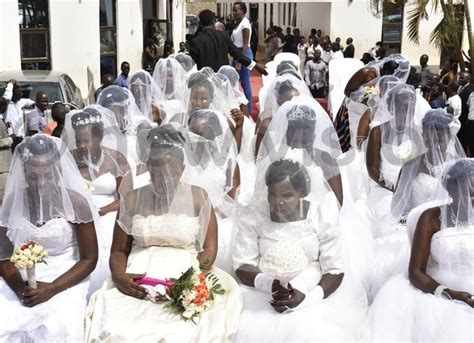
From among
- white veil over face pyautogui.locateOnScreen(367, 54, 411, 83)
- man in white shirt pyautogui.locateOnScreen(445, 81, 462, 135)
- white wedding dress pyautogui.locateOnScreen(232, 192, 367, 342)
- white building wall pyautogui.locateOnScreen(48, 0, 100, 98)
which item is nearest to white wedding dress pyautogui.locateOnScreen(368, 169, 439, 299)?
white wedding dress pyautogui.locateOnScreen(232, 192, 367, 342)

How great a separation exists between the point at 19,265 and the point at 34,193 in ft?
1.85

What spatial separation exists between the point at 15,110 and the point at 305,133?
4977 mm

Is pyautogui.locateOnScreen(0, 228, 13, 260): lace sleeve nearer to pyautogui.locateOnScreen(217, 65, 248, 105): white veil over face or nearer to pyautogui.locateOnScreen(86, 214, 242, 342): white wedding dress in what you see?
pyautogui.locateOnScreen(86, 214, 242, 342): white wedding dress

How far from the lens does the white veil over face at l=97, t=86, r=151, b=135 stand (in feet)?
23.1

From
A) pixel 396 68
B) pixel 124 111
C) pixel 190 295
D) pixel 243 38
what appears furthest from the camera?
pixel 243 38

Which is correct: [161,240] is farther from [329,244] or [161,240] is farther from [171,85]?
[171,85]

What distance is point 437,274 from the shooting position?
13.0ft

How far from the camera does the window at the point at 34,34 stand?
14.1 metres

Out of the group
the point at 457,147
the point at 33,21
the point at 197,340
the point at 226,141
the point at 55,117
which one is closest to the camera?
the point at 197,340

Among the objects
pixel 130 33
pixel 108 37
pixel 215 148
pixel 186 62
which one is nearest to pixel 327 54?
pixel 130 33

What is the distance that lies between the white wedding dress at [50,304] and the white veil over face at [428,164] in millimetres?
2388

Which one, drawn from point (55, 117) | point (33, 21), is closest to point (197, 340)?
point (55, 117)

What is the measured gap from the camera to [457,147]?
17.6 ft

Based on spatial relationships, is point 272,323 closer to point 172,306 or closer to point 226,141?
point 172,306
